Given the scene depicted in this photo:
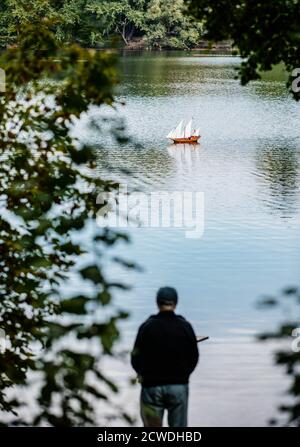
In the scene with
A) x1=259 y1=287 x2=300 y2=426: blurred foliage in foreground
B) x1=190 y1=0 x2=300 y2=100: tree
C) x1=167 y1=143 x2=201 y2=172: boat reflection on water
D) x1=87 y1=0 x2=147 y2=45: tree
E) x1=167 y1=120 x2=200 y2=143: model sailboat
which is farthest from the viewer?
x1=87 y1=0 x2=147 y2=45: tree

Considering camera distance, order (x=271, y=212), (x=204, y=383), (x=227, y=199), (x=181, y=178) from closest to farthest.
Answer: (x=204, y=383), (x=271, y=212), (x=227, y=199), (x=181, y=178)

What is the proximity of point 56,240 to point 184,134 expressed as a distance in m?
38.9

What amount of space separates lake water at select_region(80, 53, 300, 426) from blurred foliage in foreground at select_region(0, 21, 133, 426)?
26cm

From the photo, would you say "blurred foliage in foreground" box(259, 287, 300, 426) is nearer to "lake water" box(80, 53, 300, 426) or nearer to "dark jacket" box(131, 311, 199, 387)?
"lake water" box(80, 53, 300, 426)

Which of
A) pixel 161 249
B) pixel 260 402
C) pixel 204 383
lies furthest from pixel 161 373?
pixel 161 249

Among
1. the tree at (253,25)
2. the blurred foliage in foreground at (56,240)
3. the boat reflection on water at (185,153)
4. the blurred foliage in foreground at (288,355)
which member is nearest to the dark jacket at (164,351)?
the blurred foliage in foreground at (56,240)

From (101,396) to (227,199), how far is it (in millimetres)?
26766

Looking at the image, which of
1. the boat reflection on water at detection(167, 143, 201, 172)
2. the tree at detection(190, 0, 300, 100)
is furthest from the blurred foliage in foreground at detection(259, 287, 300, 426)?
the boat reflection on water at detection(167, 143, 201, 172)

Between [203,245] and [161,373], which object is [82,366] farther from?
[203,245]

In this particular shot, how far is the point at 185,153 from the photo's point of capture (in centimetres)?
4222

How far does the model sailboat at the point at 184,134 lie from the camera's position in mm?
45625

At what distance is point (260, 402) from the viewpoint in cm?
1318

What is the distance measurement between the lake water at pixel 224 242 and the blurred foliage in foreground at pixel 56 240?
0.86ft

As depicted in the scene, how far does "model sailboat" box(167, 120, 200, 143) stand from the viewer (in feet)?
150
